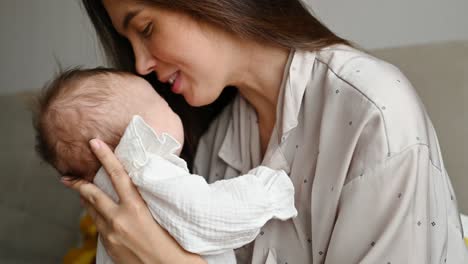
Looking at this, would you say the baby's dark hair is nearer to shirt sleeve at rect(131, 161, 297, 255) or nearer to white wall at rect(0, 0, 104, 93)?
shirt sleeve at rect(131, 161, 297, 255)

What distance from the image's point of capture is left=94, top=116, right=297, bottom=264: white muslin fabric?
0.81 m

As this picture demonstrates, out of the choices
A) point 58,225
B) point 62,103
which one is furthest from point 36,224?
point 62,103

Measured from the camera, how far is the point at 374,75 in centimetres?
97

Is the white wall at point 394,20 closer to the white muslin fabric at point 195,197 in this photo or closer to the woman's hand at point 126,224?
the white muslin fabric at point 195,197

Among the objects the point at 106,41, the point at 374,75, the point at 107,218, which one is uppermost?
the point at 374,75

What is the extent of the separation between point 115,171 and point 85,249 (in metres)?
0.76

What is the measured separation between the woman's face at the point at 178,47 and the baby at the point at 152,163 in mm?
110

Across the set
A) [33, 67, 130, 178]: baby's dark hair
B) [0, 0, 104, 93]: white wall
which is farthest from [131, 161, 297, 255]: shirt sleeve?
[0, 0, 104, 93]: white wall

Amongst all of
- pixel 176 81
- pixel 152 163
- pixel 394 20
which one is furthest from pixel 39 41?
pixel 152 163

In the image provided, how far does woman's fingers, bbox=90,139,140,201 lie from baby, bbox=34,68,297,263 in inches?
0.6

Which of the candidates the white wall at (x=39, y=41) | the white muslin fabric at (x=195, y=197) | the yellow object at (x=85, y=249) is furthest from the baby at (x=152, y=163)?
→ the white wall at (x=39, y=41)

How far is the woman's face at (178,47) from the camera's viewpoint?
1.01 m

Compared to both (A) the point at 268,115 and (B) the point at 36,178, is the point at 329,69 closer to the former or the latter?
(A) the point at 268,115

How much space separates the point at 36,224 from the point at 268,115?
0.94 m
